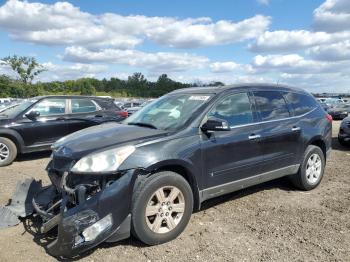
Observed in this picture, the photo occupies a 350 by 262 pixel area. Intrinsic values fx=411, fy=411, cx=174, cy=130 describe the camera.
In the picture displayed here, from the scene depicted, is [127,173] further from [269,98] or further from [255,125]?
[269,98]

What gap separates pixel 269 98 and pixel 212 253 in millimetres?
2799

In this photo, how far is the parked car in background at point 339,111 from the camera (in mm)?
28320

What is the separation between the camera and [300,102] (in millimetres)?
6836

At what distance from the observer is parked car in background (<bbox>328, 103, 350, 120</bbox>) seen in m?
28.3

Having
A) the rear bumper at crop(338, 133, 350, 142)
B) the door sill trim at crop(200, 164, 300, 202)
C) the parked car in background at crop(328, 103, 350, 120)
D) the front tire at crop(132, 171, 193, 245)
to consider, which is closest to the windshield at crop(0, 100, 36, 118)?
the door sill trim at crop(200, 164, 300, 202)

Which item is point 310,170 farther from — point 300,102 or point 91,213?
point 91,213

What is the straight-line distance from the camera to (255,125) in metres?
5.75

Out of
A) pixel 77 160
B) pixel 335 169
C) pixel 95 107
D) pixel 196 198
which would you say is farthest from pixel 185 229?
pixel 95 107

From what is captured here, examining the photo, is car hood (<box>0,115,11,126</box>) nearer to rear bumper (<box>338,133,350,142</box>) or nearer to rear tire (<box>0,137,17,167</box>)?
rear tire (<box>0,137,17,167</box>)

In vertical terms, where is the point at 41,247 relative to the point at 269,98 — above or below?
below

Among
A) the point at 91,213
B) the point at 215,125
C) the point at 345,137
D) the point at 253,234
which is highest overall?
the point at 215,125

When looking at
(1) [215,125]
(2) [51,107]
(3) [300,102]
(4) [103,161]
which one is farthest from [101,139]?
(2) [51,107]

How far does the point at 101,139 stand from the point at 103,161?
1.62 ft

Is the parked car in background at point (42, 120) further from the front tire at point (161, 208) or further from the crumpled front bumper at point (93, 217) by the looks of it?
the front tire at point (161, 208)
